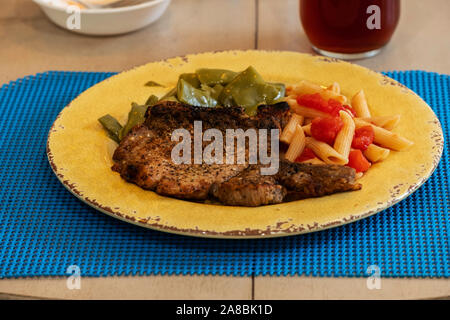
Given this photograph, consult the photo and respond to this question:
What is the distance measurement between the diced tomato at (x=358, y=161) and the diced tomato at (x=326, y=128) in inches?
3.9

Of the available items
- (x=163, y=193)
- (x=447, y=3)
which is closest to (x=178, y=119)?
(x=163, y=193)

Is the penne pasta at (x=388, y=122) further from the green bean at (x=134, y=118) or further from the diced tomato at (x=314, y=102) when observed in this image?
the green bean at (x=134, y=118)

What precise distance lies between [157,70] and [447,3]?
6.86ft

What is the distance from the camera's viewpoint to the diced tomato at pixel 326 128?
230 cm

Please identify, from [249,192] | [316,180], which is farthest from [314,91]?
[249,192]

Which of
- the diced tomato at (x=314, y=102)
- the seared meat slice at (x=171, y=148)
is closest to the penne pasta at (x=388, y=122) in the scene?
the diced tomato at (x=314, y=102)

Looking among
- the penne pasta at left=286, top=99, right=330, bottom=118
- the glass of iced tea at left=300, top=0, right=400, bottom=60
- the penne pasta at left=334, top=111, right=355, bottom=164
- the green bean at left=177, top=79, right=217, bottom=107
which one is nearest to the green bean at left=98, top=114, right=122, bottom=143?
the green bean at left=177, top=79, right=217, bottom=107

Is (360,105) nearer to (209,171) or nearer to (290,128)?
(290,128)

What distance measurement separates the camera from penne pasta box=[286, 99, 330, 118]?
251 cm

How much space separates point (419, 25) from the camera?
3.65 meters

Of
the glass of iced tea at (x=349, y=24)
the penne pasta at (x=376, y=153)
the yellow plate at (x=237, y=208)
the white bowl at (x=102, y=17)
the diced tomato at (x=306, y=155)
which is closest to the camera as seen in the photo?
the yellow plate at (x=237, y=208)

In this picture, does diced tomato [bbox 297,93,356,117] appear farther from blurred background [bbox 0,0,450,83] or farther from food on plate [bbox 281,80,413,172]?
blurred background [bbox 0,0,450,83]

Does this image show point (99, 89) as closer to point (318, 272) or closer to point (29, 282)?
point (29, 282)

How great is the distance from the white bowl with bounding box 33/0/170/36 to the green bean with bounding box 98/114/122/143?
943mm
